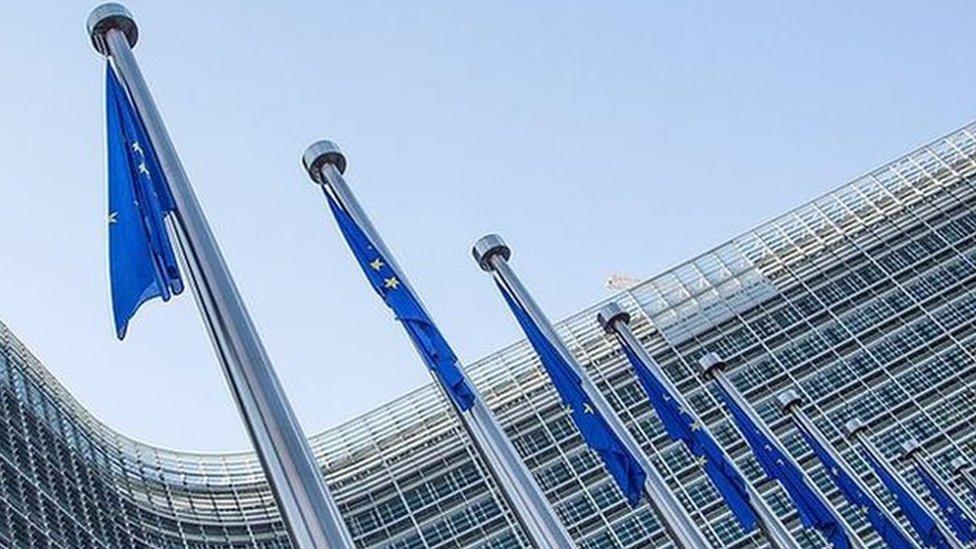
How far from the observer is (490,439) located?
449 inches

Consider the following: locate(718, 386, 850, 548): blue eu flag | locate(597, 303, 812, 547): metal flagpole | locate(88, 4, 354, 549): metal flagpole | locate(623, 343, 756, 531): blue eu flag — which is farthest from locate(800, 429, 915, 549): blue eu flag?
locate(88, 4, 354, 549): metal flagpole

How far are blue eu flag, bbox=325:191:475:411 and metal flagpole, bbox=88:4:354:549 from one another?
2.42 meters

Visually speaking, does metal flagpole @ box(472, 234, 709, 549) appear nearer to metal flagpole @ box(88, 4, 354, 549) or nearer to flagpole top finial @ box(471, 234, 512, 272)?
flagpole top finial @ box(471, 234, 512, 272)

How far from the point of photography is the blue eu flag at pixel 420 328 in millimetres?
11453

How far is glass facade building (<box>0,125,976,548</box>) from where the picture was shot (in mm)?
34625

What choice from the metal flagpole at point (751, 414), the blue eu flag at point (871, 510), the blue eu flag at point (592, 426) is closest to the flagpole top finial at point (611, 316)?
the metal flagpole at point (751, 414)

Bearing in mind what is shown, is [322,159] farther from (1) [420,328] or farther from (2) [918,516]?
(2) [918,516]

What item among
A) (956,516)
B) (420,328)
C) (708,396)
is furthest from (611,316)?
(708,396)

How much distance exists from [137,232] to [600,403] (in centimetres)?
527

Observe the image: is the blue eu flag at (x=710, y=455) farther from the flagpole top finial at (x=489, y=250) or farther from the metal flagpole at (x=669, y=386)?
the flagpole top finial at (x=489, y=250)

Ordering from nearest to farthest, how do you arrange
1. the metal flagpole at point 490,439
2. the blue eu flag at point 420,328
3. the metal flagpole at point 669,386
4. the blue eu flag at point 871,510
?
the metal flagpole at point 490,439, the blue eu flag at point 420,328, the metal flagpole at point 669,386, the blue eu flag at point 871,510

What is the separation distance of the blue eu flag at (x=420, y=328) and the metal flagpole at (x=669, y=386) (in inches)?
175

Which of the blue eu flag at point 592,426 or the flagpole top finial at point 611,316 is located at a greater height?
the flagpole top finial at point 611,316

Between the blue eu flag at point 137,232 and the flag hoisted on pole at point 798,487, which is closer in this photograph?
the blue eu flag at point 137,232
